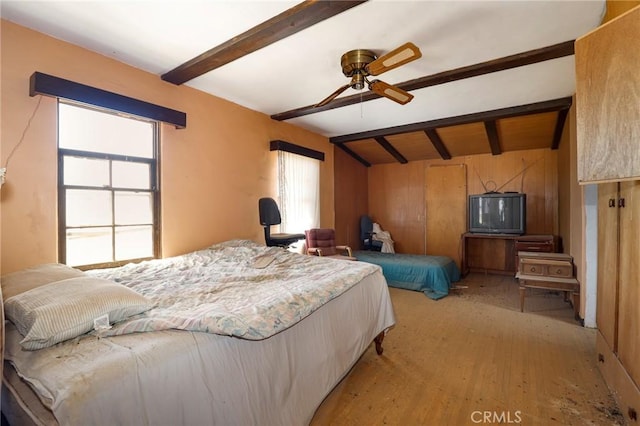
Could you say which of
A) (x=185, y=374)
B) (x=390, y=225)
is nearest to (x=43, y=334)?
(x=185, y=374)

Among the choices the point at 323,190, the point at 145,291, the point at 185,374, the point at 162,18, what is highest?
the point at 162,18

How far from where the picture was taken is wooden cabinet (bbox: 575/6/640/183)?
128 centimetres

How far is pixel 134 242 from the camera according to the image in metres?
2.68

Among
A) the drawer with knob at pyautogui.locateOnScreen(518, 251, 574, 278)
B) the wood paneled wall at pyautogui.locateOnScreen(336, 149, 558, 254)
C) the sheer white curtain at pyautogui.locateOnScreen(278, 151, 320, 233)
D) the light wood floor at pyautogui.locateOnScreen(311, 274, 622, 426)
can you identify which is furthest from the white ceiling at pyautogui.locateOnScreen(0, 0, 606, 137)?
the light wood floor at pyautogui.locateOnScreen(311, 274, 622, 426)

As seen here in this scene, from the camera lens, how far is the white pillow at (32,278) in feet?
4.59

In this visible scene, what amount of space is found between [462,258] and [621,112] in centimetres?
446

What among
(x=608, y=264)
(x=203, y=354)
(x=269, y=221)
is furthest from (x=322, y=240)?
(x=203, y=354)

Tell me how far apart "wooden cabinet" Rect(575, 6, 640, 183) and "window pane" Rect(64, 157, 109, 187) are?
3.35 metres

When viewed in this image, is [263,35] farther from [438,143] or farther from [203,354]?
[438,143]

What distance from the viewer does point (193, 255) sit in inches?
106

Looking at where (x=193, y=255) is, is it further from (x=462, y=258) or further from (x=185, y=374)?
(x=462, y=258)

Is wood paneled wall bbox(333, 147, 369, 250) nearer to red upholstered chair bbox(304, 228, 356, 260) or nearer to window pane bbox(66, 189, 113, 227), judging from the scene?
red upholstered chair bbox(304, 228, 356, 260)

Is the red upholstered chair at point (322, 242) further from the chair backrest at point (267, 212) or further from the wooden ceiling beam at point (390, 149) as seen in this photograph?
the wooden ceiling beam at point (390, 149)

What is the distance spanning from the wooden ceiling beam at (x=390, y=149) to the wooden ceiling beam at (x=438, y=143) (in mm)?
755
